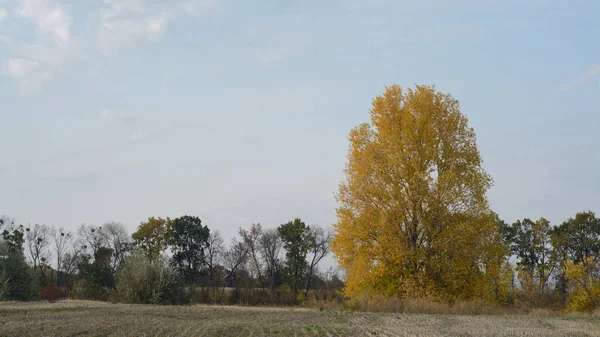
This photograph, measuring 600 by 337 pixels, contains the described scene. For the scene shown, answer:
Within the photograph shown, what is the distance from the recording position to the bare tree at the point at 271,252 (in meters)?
60.4

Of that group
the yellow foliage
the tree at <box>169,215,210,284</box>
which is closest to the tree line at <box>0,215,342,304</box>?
the tree at <box>169,215,210,284</box>

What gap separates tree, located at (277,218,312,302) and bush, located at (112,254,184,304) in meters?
28.7

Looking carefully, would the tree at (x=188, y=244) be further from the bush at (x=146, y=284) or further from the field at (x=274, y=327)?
the field at (x=274, y=327)

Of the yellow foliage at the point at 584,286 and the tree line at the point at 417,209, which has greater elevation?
the tree line at the point at 417,209

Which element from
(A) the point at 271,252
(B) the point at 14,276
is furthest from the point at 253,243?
(B) the point at 14,276

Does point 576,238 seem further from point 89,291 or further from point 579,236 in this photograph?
point 89,291

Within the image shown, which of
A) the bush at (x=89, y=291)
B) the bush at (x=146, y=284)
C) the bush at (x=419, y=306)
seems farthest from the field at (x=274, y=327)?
the bush at (x=89, y=291)

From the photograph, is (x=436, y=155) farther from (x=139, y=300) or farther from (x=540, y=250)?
(x=540, y=250)

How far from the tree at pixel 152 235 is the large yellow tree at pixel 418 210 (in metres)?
39.1

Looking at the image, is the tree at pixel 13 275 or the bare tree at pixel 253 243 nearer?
the tree at pixel 13 275

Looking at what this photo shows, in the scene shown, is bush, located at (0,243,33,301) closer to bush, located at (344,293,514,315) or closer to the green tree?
the green tree

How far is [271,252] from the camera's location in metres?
61.0

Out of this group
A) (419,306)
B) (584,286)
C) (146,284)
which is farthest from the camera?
(584,286)

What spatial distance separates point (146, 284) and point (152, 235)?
3025 cm
